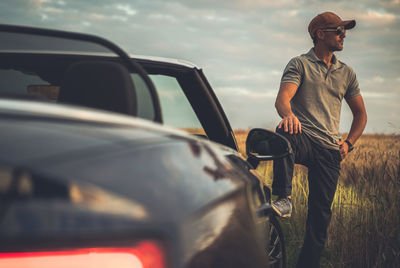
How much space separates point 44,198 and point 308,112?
4445 mm

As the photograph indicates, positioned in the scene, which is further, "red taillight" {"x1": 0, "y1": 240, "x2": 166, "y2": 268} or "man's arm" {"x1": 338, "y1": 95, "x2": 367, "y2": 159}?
"man's arm" {"x1": 338, "y1": 95, "x2": 367, "y2": 159}

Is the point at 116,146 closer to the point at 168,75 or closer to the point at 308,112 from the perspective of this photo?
the point at 168,75

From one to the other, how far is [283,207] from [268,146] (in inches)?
55.5

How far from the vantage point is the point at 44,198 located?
2.10 feet

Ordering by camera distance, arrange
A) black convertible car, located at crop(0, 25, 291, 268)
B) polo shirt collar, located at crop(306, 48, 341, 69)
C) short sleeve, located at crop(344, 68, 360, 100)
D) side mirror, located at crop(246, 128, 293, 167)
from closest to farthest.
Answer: black convertible car, located at crop(0, 25, 291, 268) < side mirror, located at crop(246, 128, 293, 167) < polo shirt collar, located at crop(306, 48, 341, 69) < short sleeve, located at crop(344, 68, 360, 100)

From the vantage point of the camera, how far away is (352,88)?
5.28m

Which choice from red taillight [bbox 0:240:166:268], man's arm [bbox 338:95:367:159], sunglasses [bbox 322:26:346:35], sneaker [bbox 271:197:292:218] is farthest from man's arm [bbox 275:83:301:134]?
red taillight [bbox 0:240:166:268]

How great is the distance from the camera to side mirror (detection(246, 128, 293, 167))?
2.42m

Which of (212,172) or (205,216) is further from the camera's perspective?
(212,172)

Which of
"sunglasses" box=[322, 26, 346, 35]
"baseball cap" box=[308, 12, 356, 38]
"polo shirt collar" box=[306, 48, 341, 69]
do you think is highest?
"baseball cap" box=[308, 12, 356, 38]

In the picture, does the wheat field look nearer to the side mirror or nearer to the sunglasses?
the sunglasses

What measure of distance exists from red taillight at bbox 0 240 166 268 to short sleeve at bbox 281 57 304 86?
13.9 feet

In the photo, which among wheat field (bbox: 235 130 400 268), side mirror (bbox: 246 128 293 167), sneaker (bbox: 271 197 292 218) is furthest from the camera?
wheat field (bbox: 235 130 400 268)

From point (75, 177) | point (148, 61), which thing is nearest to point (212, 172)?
point (75, 177)
